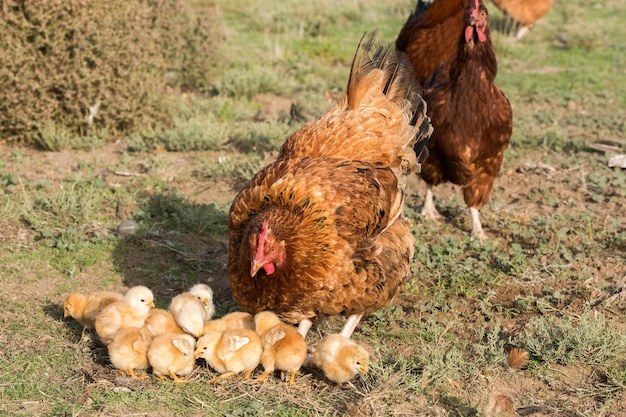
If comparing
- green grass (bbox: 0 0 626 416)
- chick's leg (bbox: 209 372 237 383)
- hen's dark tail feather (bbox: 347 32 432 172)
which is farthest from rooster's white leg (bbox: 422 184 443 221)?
chick's leg (bbox: 209 372 237 383)

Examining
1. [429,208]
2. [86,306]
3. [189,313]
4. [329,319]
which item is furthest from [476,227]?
[86,306]

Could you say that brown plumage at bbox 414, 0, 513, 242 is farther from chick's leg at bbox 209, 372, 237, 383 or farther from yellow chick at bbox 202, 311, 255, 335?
chick's leg at bbox 209, 372, 237, 383

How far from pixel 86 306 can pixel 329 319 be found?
151 centimetres

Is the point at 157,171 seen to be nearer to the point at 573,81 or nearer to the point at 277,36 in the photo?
the point at 277,36

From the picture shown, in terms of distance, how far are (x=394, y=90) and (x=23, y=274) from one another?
9.14 ft

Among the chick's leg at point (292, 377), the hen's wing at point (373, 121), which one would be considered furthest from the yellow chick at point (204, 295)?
the hen's wing at point (373, 121)

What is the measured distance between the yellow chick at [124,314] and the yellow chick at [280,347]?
66 centimetres

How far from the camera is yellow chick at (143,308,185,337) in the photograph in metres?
4.18

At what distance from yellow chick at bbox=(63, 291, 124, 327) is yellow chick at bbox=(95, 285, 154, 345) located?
110 mm

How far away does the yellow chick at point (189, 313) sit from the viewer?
13.6 ft

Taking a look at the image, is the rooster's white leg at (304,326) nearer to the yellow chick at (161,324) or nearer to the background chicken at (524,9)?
the yellow chick at (161,324)

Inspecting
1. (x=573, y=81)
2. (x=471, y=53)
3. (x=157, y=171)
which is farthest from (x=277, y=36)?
(x=471, y=53)

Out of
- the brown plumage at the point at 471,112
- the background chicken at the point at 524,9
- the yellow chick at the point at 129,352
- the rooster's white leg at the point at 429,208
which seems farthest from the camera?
the background chicken at the point at 524,9

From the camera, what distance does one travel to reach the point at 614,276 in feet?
17.1
